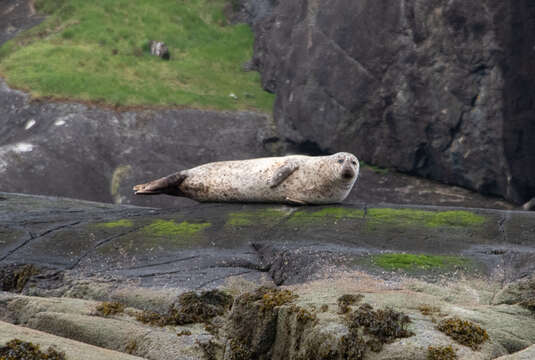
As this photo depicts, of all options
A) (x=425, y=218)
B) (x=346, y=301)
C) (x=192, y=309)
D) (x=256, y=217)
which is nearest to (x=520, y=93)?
(x=425, y=218)

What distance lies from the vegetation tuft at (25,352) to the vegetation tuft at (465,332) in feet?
9.41

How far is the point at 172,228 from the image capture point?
945cm

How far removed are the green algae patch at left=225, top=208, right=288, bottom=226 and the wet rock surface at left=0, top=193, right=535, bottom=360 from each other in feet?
0.06

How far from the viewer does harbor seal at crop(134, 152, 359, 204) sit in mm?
10750

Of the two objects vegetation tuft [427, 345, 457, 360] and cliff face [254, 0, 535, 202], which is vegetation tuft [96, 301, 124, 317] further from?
cliff face [254, 0, 535, 202]

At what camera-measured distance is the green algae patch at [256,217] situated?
31.4ft

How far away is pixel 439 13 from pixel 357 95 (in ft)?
12.8

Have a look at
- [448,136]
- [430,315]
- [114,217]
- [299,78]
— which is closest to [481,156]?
[448,136]

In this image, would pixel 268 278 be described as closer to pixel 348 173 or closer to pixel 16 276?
pixel 16 276

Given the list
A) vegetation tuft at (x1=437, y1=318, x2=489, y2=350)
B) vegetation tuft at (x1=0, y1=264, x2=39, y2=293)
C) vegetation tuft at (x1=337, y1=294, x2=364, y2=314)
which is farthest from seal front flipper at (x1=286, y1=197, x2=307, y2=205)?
vegetation tuft at (x1=437, y1=318, x2=489, y2=350)

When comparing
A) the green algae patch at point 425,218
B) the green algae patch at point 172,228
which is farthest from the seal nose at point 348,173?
the green algae patch at point 172,228

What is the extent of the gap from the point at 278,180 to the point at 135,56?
65.1 ft

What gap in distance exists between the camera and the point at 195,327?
619 cm

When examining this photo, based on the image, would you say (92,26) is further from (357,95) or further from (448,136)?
(448,136)
